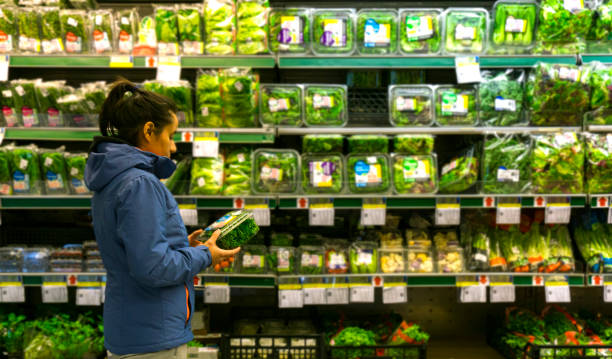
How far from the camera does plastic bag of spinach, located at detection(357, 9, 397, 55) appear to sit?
2.82 meters

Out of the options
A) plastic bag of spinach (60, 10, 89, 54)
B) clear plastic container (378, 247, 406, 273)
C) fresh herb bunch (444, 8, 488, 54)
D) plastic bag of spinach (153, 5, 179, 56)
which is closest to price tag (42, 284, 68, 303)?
plastic bag of spinach (60, 10, 89, 54)

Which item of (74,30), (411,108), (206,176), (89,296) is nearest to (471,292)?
(411,108)

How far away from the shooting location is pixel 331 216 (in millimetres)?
2760

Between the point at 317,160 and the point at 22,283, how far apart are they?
1895 millimetres

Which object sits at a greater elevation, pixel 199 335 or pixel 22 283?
pixel 22 283

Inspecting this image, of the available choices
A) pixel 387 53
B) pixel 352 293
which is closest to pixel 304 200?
pixel 352 293

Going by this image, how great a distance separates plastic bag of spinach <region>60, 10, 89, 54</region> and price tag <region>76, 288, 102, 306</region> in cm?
142

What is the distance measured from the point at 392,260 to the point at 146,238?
1762 millimetres

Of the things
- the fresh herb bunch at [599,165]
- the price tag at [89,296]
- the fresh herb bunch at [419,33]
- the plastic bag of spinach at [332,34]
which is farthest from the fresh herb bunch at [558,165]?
the price tag at [89,296]

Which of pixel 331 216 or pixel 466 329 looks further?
pixel 466 329

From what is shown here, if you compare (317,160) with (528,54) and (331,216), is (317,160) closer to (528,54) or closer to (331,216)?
(331,216)

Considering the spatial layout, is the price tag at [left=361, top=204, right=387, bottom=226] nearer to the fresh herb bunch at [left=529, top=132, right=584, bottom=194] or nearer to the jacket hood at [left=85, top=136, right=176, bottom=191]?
the fresh herb bunch at [left=529, top=132, right=584, bottom=194]

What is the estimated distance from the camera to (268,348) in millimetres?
2594

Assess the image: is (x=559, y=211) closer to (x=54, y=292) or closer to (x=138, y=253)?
(x=138, y=253)
